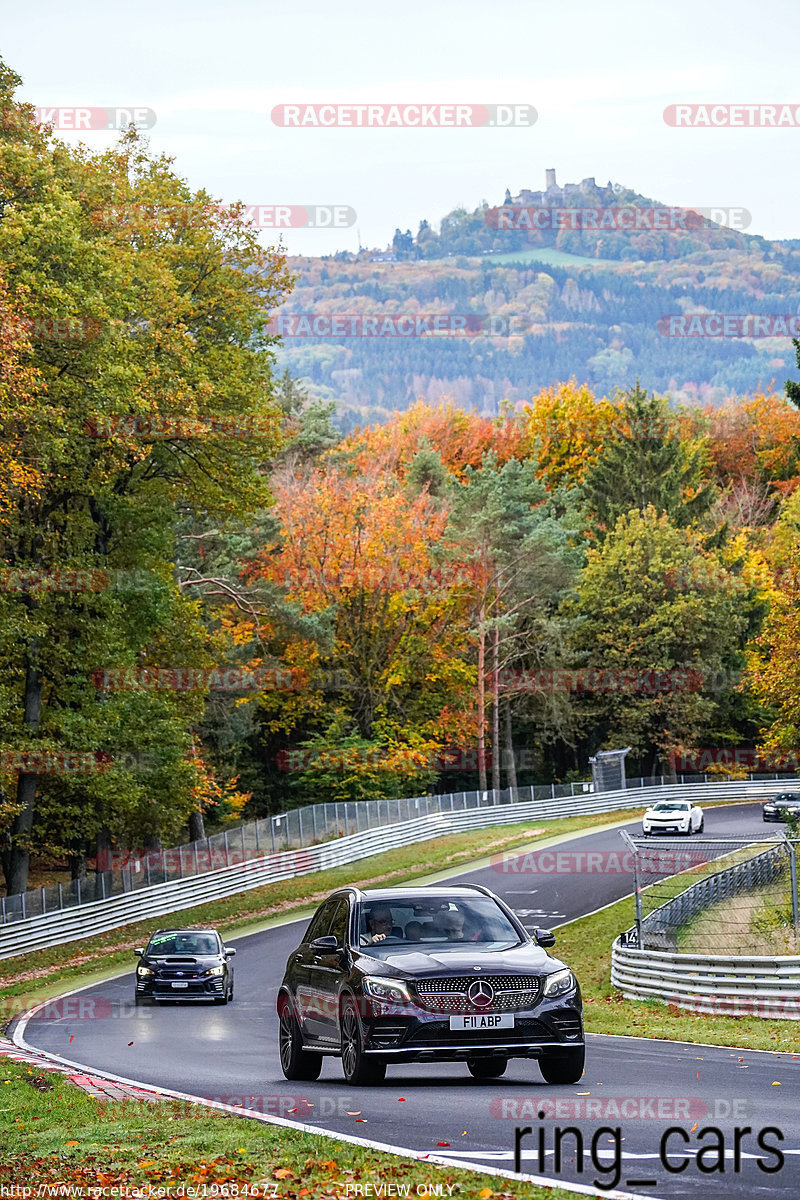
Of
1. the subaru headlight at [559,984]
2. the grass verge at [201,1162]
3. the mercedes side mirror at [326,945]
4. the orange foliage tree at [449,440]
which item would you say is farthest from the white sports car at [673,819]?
the grass verge at [201,1162]

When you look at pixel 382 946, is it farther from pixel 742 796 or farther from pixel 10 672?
pixel 742 796

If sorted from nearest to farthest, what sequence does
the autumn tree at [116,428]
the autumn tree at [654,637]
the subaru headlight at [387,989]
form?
the subaru headlight at [387,989] < the autumn tree at [116,428] < the autumn tree at [654,637]

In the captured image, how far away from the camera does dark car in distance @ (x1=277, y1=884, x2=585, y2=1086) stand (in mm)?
11969

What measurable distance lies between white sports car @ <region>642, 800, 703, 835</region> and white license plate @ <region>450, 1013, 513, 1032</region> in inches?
1677

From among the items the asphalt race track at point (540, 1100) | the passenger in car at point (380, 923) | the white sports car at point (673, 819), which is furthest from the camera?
the white sports car at point (673, 819)

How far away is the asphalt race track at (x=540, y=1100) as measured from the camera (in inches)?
334

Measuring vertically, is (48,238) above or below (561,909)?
above

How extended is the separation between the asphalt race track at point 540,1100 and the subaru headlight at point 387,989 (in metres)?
0.72

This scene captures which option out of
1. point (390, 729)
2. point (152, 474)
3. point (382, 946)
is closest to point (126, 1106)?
point (382, 946)

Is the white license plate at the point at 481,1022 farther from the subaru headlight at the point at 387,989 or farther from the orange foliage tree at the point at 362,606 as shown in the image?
the orange foliage tree at the point at 362,606

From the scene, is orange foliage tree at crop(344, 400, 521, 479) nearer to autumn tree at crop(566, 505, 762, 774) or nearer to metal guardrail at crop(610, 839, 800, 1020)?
autumn tree at crop(566, 505, 762, 774)

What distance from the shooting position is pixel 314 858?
2046 inches

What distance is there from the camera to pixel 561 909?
3981 centimetres

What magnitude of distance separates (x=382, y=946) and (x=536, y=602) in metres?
67.4
